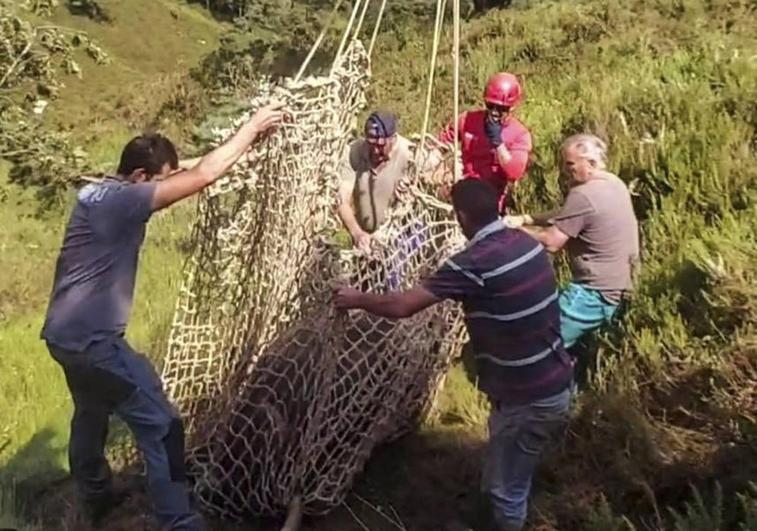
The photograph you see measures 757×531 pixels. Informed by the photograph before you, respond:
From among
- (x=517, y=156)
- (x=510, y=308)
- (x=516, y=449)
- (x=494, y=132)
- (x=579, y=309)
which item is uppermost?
(x=494, y=132)

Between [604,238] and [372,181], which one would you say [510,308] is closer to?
[604,238]

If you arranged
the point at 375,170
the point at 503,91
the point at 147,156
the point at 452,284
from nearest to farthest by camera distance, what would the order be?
the point at 452,284 < the point at 147,156 < the point at 503,91 < the point at 375,170

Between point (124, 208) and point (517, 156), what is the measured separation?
219 cm

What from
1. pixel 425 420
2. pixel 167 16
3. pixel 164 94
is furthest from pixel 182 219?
pixel 167 16

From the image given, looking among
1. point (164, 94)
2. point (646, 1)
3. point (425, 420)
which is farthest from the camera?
point (164, 94)

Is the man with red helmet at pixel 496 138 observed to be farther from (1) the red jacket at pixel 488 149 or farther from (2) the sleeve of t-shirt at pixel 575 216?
(2) the sleeve of t-shirt at pixel 575 216

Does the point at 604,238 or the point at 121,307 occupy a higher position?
the point at 604,238

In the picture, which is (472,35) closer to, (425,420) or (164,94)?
(164,94)

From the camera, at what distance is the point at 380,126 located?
18.2ft

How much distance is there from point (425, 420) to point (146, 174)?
1881 millimetres

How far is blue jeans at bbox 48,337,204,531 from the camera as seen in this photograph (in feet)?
14.0

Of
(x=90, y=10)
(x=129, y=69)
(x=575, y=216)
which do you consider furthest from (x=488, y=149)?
(x=90, y=10)

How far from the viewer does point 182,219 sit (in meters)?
9.93

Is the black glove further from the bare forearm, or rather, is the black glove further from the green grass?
the green grass
